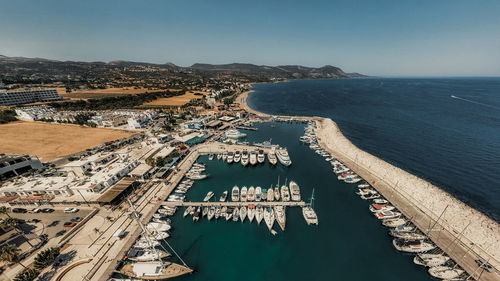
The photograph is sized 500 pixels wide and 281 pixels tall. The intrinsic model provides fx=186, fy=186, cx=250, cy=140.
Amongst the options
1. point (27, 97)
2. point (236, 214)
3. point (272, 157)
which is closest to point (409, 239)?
point (236, 214)

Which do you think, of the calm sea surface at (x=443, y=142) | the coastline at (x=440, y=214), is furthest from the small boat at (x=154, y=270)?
the calm sea surface at (x=443, y=142)

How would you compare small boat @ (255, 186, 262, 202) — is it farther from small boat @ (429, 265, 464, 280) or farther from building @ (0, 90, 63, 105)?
building @ (0, 90, 63, 105)

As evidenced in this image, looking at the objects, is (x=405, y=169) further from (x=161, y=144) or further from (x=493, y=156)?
(x=161, y=144)

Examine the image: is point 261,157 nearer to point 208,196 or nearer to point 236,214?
point 208,196

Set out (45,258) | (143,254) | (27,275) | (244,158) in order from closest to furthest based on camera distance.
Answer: (27,275) → (45,258) → (143,254) → (244,158)

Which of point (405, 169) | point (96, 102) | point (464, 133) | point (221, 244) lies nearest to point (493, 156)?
point (464, 133)

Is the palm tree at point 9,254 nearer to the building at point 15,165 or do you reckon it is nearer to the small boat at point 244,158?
the building at point 15,165
